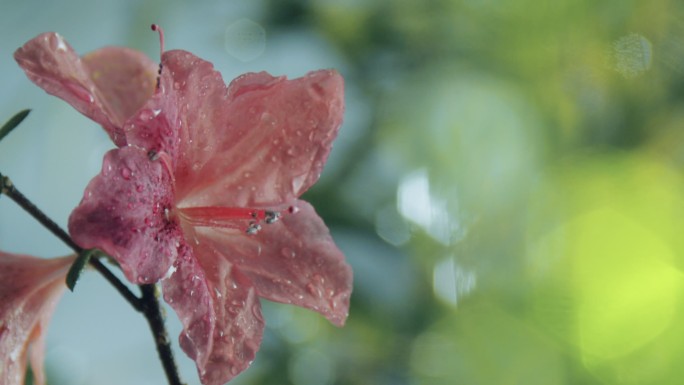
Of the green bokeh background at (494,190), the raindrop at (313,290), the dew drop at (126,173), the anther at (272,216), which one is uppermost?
the dew drop at (126,173)

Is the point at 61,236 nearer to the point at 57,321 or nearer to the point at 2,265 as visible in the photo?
the point at 2,265

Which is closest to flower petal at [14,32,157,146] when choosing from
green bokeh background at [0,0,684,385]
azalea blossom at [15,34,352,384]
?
azalea blossom at [15,34,352,384]

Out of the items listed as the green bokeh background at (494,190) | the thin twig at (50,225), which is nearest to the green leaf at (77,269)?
the thin twig at (50,225)

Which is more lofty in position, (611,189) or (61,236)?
(61,236)

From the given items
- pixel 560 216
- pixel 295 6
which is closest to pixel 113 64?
pixel 560 216

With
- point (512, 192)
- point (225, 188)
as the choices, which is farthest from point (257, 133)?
point (512, 192)

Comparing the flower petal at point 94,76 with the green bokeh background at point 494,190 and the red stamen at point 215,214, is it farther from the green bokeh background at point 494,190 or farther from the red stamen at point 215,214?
the green bokeh background at point 494,190
